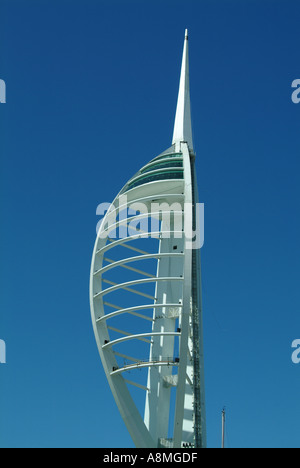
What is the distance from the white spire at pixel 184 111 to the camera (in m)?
70.5

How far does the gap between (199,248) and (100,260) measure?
8.63 meters

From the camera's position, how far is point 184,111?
72500 millimetres

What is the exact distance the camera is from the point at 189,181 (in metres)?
57.0

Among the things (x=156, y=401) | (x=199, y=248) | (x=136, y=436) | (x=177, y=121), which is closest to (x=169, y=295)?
(x=199, y=248)

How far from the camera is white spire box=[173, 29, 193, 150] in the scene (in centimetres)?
7050

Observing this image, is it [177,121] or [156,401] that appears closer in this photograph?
[156,401]

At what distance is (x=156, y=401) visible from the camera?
56.1 metres

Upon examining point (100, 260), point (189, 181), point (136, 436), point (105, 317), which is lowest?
point (136, 436)

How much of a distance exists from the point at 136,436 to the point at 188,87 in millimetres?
39496
